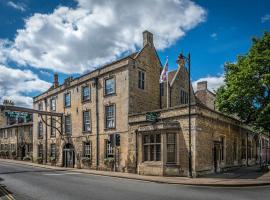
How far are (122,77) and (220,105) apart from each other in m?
9.31

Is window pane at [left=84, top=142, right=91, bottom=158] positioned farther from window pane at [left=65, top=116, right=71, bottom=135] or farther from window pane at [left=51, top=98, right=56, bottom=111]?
window pane at [left=51, top=98, right=56, bottom=111]

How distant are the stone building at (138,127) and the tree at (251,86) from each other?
1.63 metres

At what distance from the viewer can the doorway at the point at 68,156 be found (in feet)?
105

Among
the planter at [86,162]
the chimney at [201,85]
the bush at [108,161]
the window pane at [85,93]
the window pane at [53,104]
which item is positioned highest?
the chimney at [201,85]

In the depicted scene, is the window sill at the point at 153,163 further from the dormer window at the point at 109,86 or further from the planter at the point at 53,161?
the planter at the point at 53,161

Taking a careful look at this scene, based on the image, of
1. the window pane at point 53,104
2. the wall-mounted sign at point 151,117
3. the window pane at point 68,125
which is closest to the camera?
the wall-mounted sign at point 151,117

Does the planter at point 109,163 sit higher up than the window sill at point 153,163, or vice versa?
the window sill at point 153,163

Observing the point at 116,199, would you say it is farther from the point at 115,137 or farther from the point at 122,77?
the point at 122,77

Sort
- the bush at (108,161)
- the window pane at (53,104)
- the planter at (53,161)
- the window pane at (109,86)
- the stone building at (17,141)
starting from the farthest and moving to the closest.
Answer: the stone building at (17,141)
the window pane at (53,104)
the planter at (53,161)
the window pane at (109,86)
the bush at (108,161)

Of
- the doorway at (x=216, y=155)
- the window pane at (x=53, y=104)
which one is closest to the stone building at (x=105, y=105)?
the window pane at (x=53, y=104)

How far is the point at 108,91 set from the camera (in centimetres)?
2767

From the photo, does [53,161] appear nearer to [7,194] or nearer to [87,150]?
[87,150]

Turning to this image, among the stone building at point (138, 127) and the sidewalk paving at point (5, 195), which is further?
the stone building at point (138, 127)

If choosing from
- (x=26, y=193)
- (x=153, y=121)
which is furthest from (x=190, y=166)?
(x=26, y=193)
